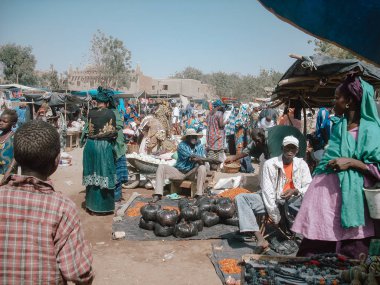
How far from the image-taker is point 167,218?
5.46 m

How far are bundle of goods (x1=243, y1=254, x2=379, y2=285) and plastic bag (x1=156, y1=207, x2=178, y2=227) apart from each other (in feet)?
8.79

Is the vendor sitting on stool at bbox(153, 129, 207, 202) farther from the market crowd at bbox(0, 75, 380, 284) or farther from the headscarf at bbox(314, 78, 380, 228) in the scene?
the headscarf at bbox(314, 78, 380, 228)

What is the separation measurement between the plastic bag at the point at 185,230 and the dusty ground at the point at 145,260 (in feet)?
0.42

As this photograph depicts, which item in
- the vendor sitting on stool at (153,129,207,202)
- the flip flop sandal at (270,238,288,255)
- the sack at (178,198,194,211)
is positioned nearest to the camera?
the flip flop sandal at (270,238,288,255)

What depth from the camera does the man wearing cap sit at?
4.38 metres

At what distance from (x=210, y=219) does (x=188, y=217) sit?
1.27 ft

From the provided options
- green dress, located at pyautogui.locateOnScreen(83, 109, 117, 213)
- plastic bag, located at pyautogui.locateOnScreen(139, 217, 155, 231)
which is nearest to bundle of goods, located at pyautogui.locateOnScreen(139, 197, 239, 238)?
plastic bag, located at pyautogui.locateOnScreen(139, 217, 155, 231)

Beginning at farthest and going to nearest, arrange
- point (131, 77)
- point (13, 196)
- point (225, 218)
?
point (131, 77) → point (225, 218) → point (13, 196)

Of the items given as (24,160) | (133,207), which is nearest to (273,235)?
(133,207)

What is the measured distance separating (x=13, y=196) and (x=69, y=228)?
11.6 inches

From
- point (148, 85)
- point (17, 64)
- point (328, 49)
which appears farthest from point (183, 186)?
point (17, 64)

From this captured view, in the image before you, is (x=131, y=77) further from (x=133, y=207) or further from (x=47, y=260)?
(x=47, y=260)

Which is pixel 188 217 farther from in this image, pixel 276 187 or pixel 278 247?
pixel 276 187

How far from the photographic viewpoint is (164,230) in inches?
214
